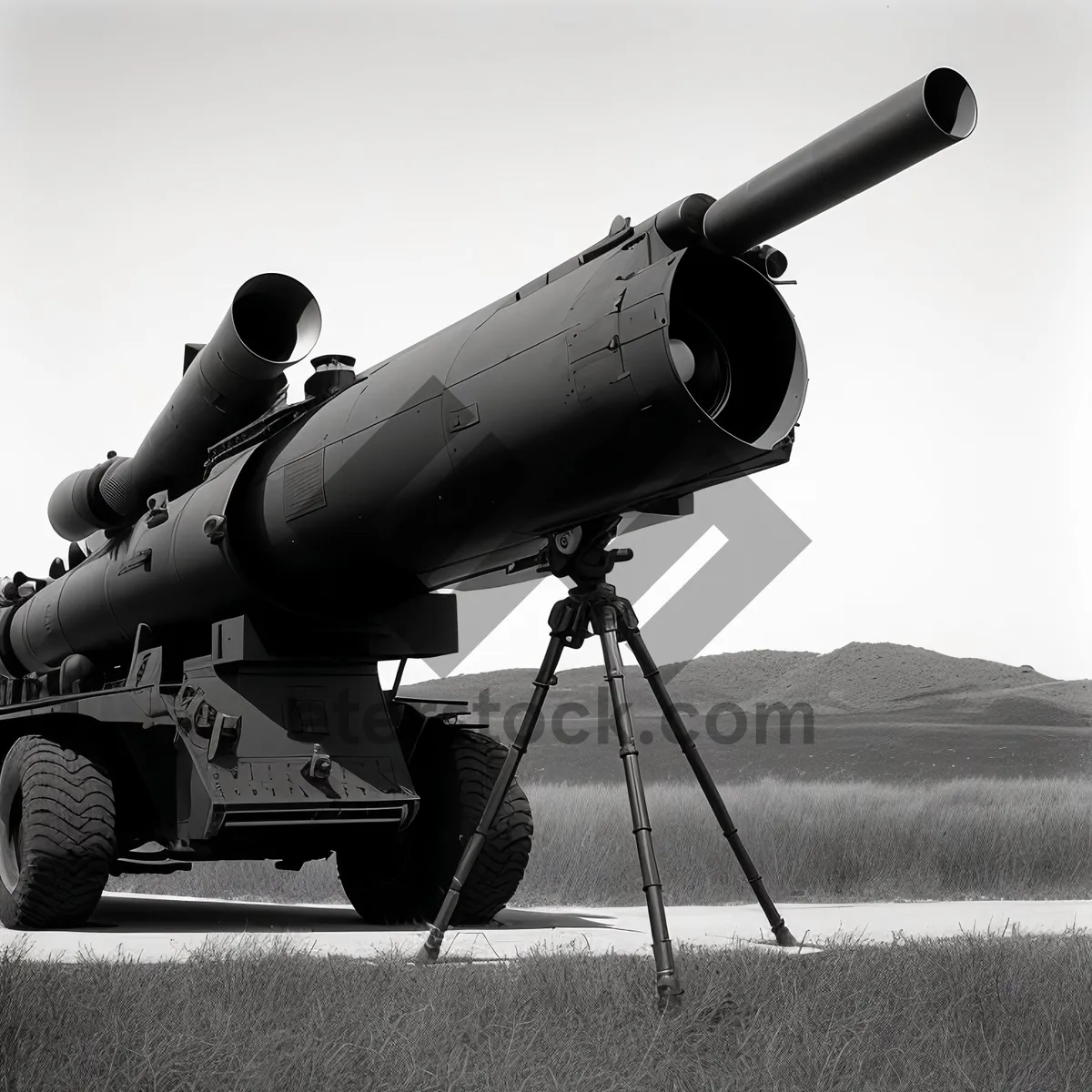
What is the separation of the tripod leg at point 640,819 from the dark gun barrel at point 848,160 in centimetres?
159

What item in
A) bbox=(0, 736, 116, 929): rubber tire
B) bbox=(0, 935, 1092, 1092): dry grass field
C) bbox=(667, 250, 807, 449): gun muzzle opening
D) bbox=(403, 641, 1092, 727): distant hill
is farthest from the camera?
bbox=(403, 641, 1092, 727): distant hill

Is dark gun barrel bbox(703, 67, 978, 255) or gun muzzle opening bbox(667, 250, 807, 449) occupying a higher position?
dark gun barrel bbox(703, 67, 978, 255)

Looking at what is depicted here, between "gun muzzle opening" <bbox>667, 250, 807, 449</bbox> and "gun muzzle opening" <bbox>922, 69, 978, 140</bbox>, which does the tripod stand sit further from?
"gun muzzle opening" <bbox>922, 69, 978, 140</bbox>

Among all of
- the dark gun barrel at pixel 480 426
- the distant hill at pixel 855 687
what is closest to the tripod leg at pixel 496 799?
the dark gun barrel at pixel 480 426

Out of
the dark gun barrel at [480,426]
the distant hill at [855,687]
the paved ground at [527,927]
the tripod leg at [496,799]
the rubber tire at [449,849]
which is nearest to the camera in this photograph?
the dark gun barrel at [480,426]

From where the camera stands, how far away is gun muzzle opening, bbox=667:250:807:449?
5266 mm

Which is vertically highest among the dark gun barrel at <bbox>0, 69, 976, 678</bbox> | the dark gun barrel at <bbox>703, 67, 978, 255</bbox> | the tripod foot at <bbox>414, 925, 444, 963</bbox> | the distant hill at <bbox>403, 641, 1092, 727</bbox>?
the dark gun barrel at <bbox>703, 67, 978, 255</bbox>

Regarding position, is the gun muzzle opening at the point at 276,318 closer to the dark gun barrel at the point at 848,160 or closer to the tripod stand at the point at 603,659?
the tripod stand at the point at 603,659

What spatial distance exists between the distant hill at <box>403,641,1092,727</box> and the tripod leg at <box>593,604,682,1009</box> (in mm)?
40224

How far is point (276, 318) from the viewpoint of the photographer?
7.96 metres

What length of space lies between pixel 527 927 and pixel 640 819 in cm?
272

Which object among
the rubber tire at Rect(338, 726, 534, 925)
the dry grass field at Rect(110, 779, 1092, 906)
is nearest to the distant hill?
the dry grass field at Rect(110, 779, 1092, 906)

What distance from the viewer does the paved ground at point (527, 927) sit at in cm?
594

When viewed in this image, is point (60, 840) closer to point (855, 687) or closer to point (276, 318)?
point (276, 318)
